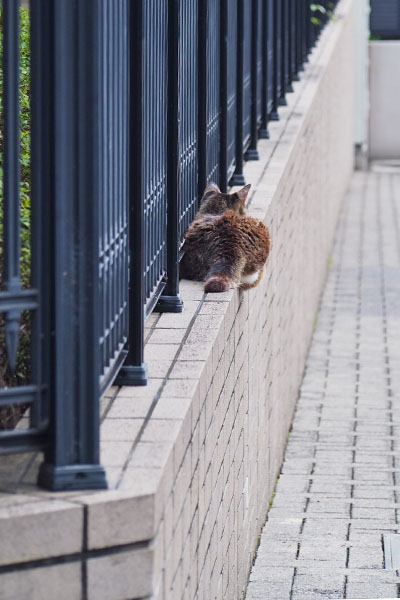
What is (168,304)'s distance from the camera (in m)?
4.76

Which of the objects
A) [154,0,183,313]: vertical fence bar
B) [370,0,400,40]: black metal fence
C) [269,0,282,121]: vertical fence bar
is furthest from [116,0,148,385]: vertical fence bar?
[370,0,400,40]: black metal fence

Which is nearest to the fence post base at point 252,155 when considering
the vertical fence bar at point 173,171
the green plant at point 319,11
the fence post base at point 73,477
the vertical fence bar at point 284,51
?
the vertical fence bar at point 284,51

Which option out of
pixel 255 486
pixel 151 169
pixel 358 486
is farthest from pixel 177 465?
pixel 358 486

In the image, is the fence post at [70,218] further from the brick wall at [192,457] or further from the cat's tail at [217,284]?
the cat's tail at [217,284]

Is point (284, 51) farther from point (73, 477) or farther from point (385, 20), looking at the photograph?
point (385, 20)

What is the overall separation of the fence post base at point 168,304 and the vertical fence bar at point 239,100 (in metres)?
2.67

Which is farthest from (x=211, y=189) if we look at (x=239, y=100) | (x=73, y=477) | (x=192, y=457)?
(x=73, y=477)

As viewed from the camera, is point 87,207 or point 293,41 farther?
point 293,41

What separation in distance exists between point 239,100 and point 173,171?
9.23ft

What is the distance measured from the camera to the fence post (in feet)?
9.45

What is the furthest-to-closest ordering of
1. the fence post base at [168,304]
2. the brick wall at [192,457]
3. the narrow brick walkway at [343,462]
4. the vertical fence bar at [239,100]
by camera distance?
1. the vertical fence bar at [239,100]
2. the narrow brick walkway at [343,462]
3. the fence post base at [168,304]
4. the brick wall at [192,457]

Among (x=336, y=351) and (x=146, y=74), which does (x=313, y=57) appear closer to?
(x=336, y=351)

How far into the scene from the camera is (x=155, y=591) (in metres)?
2.95

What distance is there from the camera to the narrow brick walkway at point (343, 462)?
5.71 metres
